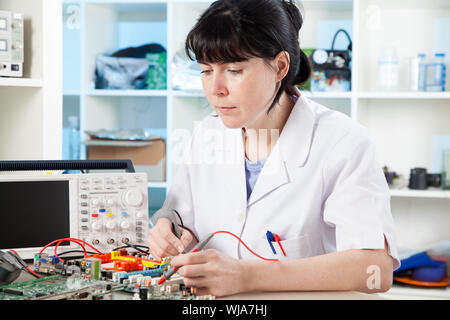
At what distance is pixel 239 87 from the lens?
886mm

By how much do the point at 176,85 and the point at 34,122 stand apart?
405 millimetres

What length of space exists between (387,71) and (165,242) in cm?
134

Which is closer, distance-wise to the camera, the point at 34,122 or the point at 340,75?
the point at 34,122

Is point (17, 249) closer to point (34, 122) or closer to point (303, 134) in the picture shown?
point (34, 122)

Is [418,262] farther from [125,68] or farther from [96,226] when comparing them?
[125,68]

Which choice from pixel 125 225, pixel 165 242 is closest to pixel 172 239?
pixel 165 242

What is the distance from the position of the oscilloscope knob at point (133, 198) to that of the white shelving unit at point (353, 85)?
85 mm

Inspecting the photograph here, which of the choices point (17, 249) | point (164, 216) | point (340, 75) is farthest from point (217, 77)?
point (340, 75)

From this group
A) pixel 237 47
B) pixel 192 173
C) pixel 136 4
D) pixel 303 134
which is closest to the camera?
pixel 237 47

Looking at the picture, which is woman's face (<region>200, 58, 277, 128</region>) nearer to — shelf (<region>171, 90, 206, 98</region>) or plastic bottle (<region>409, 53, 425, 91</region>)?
shelf (<region>171, 90, 206, 98</region>)

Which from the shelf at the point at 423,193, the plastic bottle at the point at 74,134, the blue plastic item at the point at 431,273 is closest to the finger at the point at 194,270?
the blue plastic item at the point at 431,273

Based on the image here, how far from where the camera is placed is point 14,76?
4.61 ft

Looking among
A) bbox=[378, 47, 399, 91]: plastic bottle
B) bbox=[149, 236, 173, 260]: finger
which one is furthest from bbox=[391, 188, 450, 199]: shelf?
bbox=[149, 236, 173, 260]: finger

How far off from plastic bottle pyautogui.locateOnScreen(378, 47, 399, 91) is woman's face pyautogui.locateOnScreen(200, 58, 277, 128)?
1174mm
